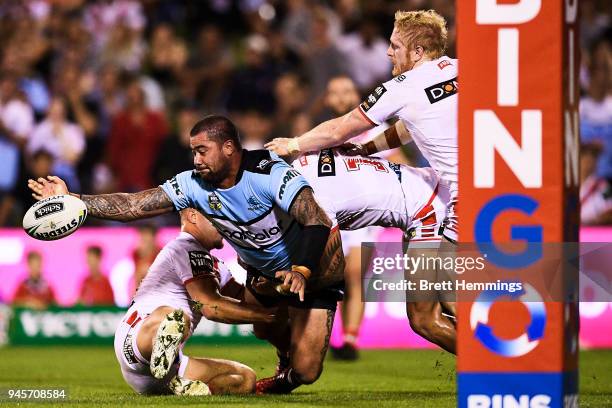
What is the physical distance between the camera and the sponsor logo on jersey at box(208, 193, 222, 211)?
8.18 meters

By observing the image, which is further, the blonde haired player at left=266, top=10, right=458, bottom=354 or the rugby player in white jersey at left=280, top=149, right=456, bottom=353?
the rugby player in white jersey at left=280, top=149, right=456, bottom=353

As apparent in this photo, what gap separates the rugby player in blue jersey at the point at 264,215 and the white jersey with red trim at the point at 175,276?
0.33m

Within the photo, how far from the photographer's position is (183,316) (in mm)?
8094

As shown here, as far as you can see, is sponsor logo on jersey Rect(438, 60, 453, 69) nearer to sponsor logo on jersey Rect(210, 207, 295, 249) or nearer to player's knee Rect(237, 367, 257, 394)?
sponsor logo on jersey Rect(210, 207, 295, 249)

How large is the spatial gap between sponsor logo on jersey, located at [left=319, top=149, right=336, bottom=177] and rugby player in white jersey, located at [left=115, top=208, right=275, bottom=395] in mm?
940

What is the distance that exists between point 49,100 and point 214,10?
3.11 m

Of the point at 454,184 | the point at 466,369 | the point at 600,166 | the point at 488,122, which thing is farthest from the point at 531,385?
the point at 600,166

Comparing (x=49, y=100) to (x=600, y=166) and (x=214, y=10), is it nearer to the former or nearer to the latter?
(x=214, y=10)

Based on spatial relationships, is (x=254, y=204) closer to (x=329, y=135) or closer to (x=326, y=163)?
(x=329, y=135)

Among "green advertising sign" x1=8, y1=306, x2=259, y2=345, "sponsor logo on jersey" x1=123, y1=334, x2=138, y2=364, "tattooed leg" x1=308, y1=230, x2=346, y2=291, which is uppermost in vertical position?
"tattooed leg" x1=308, y1=230, x2=346, y2=291

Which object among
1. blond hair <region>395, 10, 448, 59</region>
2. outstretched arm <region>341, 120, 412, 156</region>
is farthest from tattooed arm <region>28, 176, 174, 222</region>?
blond hair <region>395, 10, 448, 59</region>

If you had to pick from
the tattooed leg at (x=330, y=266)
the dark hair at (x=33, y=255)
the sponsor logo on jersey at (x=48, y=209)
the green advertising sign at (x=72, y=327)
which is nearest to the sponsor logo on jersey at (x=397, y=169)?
the tattooed leg at (x=330, y=266)

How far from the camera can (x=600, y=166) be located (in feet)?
47.3

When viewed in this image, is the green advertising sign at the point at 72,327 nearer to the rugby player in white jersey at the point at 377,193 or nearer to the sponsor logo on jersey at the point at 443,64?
the rugby player in white jersey at the point at 377,193
